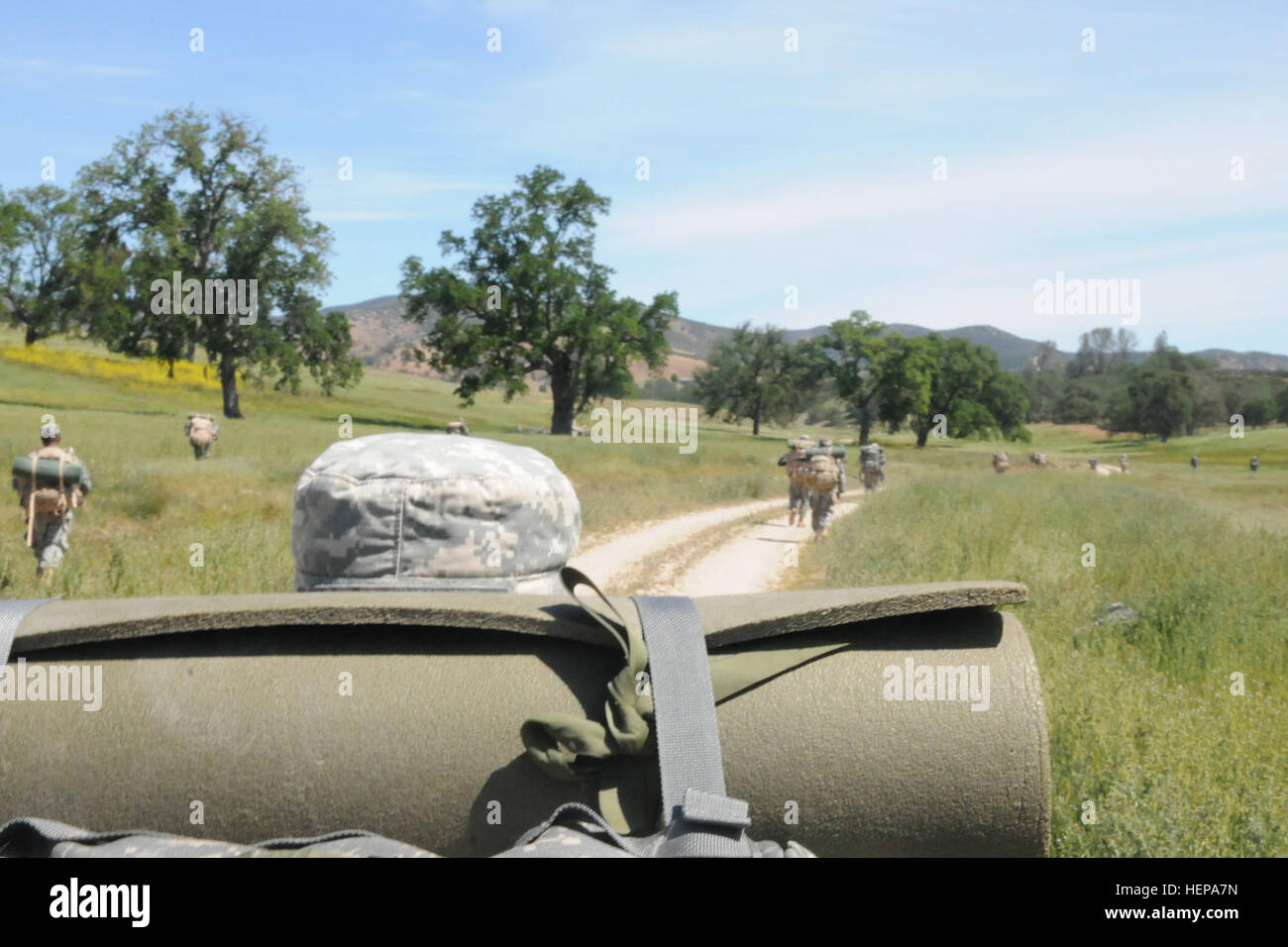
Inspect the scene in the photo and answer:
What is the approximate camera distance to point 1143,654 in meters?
8.29

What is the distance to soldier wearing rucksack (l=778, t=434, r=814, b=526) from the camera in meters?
19.3

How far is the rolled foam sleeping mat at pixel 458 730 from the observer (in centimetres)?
223

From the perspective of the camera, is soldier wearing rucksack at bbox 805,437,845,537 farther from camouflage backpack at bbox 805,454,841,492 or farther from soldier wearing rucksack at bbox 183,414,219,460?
soldier wearing rucksack at bbox 183,414,219,460

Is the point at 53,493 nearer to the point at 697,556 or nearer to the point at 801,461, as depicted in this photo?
the point at 697,556

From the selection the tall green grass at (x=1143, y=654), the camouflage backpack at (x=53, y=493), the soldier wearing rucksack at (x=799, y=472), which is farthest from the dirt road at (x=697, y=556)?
the camouflage backpack at (x=53, y=493)

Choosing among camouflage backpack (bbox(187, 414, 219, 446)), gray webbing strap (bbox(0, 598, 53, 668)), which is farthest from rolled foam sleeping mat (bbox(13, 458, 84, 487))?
camouflage backpack (bbox(187, 414, 219, 446))

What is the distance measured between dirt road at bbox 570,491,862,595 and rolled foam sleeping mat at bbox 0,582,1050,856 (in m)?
8.05

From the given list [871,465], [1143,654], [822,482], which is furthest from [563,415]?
[1143,654]

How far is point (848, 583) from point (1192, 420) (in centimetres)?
4722

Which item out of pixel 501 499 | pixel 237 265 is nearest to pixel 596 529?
pixel 501 499

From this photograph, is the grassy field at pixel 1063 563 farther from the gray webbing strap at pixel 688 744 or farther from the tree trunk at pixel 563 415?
the tree trunk at pixel 563 415

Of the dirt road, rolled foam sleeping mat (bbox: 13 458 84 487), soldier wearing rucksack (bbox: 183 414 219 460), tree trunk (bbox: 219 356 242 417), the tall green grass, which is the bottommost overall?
the dirt road

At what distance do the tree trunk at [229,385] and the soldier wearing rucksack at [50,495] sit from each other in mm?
40473
